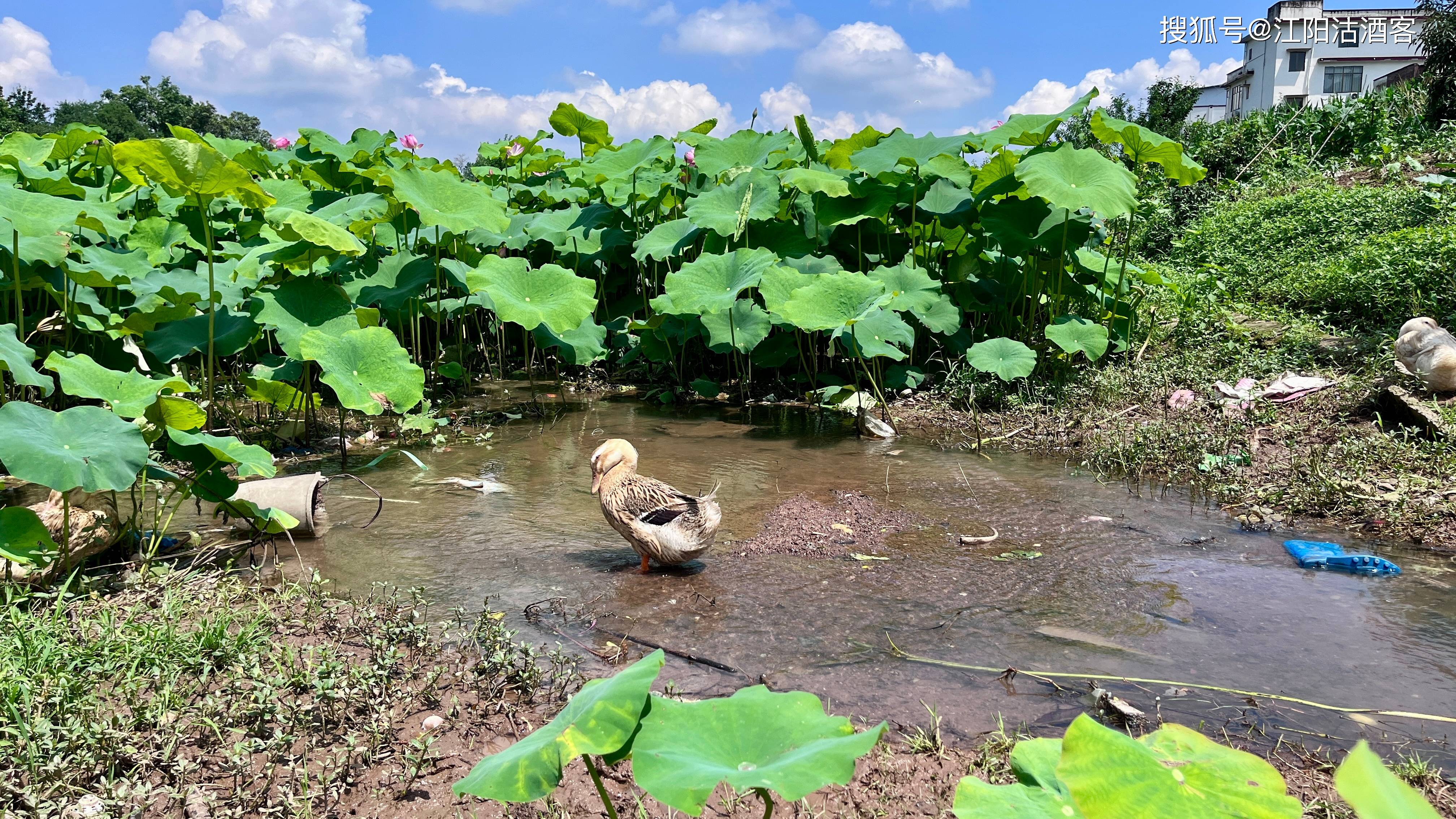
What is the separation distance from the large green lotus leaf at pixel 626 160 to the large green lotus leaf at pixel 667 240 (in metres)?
0.45

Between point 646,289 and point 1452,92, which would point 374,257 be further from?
point 1452,92

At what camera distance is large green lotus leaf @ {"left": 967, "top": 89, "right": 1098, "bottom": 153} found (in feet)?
18.4

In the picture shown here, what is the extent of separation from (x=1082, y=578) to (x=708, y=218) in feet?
11.8

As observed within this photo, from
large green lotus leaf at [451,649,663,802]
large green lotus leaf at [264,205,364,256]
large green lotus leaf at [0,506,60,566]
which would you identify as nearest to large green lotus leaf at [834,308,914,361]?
large green lotus leaf at [264,205,364,256]

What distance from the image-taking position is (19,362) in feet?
9.46

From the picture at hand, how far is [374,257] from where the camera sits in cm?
566

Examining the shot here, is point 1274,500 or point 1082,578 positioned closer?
point 1082,578

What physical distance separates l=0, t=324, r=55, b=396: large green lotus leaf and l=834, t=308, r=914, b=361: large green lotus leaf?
147 inches

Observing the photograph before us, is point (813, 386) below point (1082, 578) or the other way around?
the other way around

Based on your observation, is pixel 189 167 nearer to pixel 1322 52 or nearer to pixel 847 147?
pixel 847 147

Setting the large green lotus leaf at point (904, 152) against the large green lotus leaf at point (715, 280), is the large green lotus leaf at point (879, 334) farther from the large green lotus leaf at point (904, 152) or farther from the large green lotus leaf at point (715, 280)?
the large green lotus leaf at point (904, 152)

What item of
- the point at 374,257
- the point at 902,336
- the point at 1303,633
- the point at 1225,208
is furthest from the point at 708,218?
the point at 1225,208

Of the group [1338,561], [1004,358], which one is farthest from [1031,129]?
[1338,561]

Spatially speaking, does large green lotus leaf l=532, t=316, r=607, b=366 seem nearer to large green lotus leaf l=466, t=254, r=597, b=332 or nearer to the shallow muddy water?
large green lotus leaf l=466, t=254, r=597, b=332
